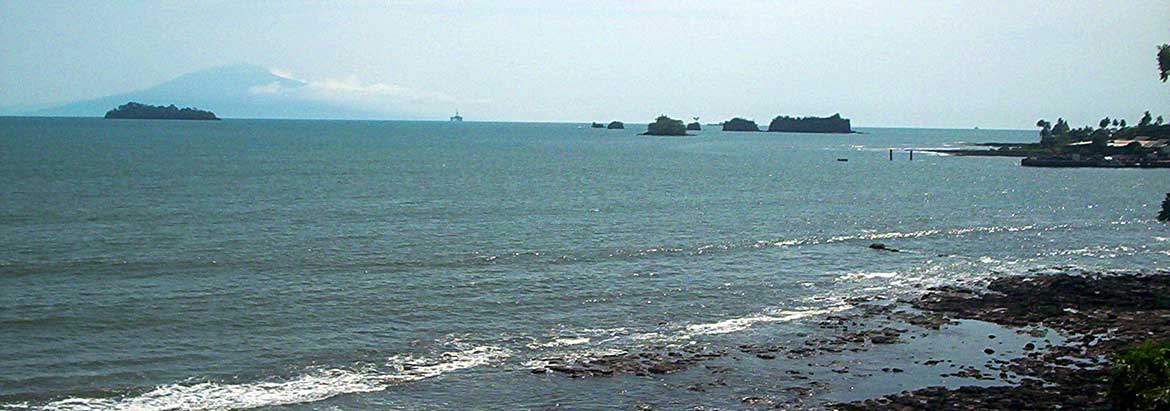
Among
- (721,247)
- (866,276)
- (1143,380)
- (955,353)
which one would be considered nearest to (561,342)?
(955,353)

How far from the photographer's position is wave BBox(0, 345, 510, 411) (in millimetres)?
23375

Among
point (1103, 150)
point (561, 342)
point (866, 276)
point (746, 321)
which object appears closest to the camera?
point (561, 342)

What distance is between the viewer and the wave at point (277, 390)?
23375 millimetres

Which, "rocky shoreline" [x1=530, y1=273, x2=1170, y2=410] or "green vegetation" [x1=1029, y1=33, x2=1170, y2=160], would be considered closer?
"rocky shoreline" [x1=530, y1=273, x2=1170, y2=410]

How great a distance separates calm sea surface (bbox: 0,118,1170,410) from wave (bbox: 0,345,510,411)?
0.33 feet

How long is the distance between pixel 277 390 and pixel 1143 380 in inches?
735

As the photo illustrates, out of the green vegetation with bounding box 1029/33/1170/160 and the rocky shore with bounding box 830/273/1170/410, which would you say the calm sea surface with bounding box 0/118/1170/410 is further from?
the green vegetation with bounding box 1029/33/1170/160

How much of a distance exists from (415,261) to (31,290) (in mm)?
14431

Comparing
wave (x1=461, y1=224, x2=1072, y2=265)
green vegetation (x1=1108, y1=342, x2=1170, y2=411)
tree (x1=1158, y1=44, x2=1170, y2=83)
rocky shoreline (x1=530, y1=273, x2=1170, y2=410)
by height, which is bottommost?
rocky shoreline (x1=530, y1=273, x2=1170, y2=410)

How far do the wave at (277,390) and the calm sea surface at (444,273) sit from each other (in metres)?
0.10

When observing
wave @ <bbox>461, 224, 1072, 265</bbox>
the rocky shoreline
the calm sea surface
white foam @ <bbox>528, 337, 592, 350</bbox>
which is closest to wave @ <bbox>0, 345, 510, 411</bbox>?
the calm sea surface

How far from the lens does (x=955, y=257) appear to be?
4878 cm

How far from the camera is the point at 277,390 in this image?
24891mm

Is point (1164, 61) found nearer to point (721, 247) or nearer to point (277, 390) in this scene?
point (721, 247)
